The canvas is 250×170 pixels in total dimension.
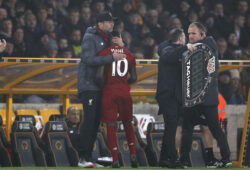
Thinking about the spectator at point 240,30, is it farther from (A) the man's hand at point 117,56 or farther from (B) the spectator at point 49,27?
(A) the man's hand at point 117,56

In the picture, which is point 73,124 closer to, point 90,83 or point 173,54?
point 90,83

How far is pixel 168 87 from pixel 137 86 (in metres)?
4.98

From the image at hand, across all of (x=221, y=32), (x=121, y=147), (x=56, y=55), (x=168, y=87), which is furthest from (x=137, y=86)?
(x=221, y=32)

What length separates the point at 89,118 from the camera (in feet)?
32.6

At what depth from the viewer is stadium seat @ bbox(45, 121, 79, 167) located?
44.8ft

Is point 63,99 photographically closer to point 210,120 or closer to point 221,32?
point 210,120

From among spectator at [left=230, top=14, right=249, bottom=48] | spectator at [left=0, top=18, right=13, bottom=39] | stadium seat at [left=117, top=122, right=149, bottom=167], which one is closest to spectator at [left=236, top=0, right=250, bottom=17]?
spectator at [left=230, top=14, right=249, bottom=48]

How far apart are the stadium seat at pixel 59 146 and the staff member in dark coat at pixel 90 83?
363 cm

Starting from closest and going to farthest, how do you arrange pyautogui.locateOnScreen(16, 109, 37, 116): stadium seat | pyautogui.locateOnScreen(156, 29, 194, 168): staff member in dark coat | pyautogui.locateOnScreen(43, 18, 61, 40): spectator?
pyautogui.locateOnScreen(156, 29, 194, 168): staff member in dark coat < pyautogui.locateOnScreen(16, 109, 37, 116): stadium seat < pyautogui.locateOnScreen(43, 18, 61, 40): spectator

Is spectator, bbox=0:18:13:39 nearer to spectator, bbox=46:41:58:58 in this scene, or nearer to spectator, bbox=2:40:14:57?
spectator, bbox=2:40:14:57

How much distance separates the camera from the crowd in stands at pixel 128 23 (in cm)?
→ 1670

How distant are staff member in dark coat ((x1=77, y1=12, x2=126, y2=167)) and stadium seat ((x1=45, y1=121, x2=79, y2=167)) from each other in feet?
11.9

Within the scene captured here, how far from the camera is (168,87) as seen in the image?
9.96 meters

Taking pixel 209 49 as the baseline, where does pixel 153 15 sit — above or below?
above
